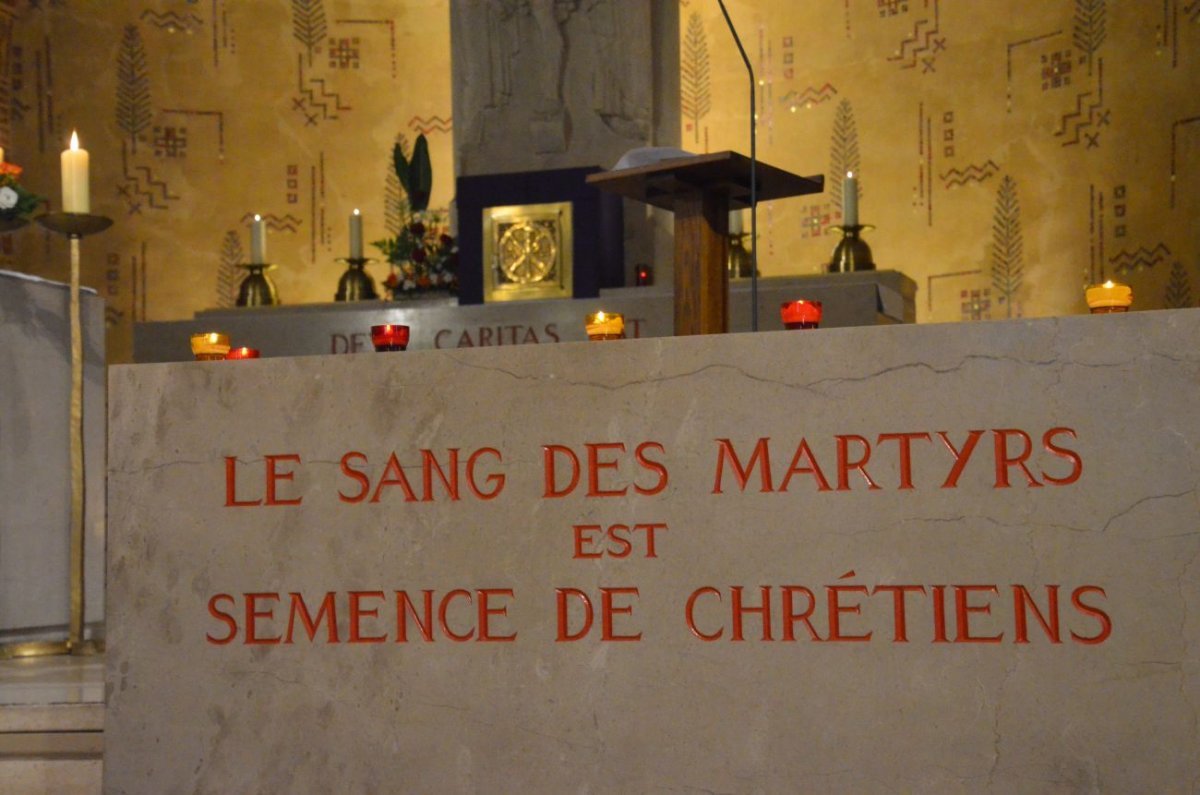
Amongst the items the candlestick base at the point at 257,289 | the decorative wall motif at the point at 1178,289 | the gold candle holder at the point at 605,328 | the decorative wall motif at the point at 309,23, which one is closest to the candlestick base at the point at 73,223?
the gold candle holder at the point at 605,328

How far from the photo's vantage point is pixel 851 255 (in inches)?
244

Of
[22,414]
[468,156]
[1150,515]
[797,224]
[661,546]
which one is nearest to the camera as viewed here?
[1150,515]

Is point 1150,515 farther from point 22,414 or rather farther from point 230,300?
point 230,300

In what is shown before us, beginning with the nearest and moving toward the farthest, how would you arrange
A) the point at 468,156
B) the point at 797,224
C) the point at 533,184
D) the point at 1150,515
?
the point at 1150,515 → the point at 533,184 → the point at 468,156 → the point at 797,224

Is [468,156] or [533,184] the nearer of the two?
[533,184]

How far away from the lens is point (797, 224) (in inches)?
288

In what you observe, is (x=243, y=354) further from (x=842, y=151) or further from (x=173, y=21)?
(x=173, y=21)

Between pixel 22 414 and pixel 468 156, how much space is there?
246cm

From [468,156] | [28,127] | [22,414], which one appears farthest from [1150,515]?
[28,127]

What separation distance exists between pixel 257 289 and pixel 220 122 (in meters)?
1.32

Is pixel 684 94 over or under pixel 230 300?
over

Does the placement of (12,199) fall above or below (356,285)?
above

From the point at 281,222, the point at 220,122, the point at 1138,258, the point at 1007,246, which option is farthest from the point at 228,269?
the point at 1138,258

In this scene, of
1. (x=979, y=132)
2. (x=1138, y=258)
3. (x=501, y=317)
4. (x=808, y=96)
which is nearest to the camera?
(x=501, y=317)
